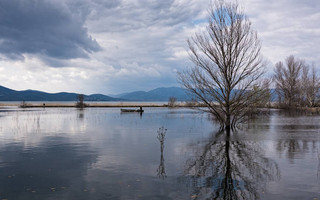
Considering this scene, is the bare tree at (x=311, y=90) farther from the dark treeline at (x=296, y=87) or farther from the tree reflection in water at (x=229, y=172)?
the tree reflection in water at (x=229, y=172)

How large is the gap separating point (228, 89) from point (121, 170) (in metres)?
16.8

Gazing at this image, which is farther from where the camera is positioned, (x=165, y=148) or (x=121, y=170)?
(x=165, y=148)

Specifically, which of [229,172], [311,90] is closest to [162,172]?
[229,172]

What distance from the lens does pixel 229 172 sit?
12.0 metres

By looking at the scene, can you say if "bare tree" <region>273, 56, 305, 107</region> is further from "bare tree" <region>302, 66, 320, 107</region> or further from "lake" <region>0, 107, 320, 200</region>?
"lake" <region>0, 107, 320, 200</region>

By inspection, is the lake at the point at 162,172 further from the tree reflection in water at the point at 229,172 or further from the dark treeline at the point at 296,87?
the dark treeline at the point at 296,87

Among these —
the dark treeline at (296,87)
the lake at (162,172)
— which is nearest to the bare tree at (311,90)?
the dark treeline at (296,87)

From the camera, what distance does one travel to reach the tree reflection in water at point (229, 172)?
928 centimetres

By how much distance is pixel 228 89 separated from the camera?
2622cm

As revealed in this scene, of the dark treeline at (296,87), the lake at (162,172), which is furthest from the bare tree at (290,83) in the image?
the lake at (162,172)

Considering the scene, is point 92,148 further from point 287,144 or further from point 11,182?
point 287,144

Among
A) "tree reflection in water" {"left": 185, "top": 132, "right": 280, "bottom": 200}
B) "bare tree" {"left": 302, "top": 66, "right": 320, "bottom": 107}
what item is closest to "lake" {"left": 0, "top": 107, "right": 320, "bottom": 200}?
"tree reflection in water" {"left": 185, "top": 132, "right": 280, "bottom": 200}

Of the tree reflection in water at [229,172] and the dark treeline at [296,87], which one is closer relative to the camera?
the tree reflection in water at [229,172]

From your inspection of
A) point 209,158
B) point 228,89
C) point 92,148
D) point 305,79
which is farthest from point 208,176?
point 305,79
